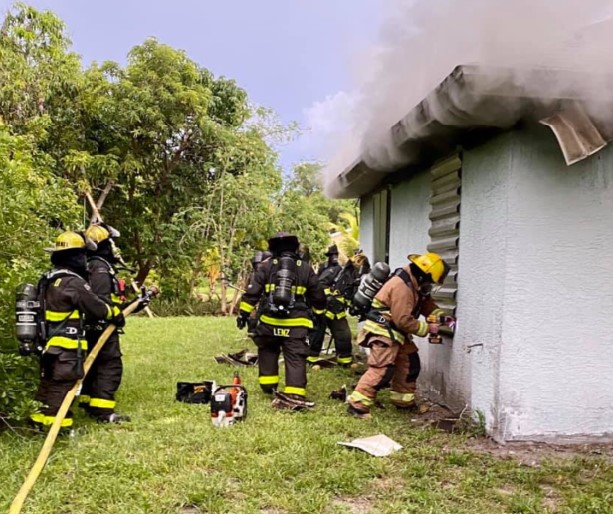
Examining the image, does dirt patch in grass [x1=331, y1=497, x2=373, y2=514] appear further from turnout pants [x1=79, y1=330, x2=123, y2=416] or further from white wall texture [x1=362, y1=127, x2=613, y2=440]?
turnout pants [x1=79, y1=330, x2=123, y2=416]

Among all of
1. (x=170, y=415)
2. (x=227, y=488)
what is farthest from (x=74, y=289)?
(x=227, y=488)

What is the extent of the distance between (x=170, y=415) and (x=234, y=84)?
13332 millimetres

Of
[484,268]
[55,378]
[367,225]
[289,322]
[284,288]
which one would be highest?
[367,225]

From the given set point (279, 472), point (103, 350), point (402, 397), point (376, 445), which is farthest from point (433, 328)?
point (103, 350)

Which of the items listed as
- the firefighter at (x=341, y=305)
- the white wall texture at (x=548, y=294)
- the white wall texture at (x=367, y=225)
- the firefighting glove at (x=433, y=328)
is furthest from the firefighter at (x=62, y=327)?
the white wall texture at (x=367, y=225)

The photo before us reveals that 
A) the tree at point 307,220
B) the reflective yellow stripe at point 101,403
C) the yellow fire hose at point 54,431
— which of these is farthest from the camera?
the tree at point 307,220

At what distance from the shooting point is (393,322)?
542 cm

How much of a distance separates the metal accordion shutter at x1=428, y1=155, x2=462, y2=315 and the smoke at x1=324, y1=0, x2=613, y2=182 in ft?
1.84

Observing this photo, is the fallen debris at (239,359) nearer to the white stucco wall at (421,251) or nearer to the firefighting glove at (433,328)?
the white stucco wall at (421,251)

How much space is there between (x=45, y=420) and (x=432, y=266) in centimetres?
342

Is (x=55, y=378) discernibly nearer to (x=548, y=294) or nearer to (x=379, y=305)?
(x=379, y=305)

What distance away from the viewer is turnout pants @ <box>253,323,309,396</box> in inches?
229

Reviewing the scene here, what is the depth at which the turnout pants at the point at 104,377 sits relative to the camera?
206 inches

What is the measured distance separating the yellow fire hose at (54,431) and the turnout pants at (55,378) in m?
0.08
